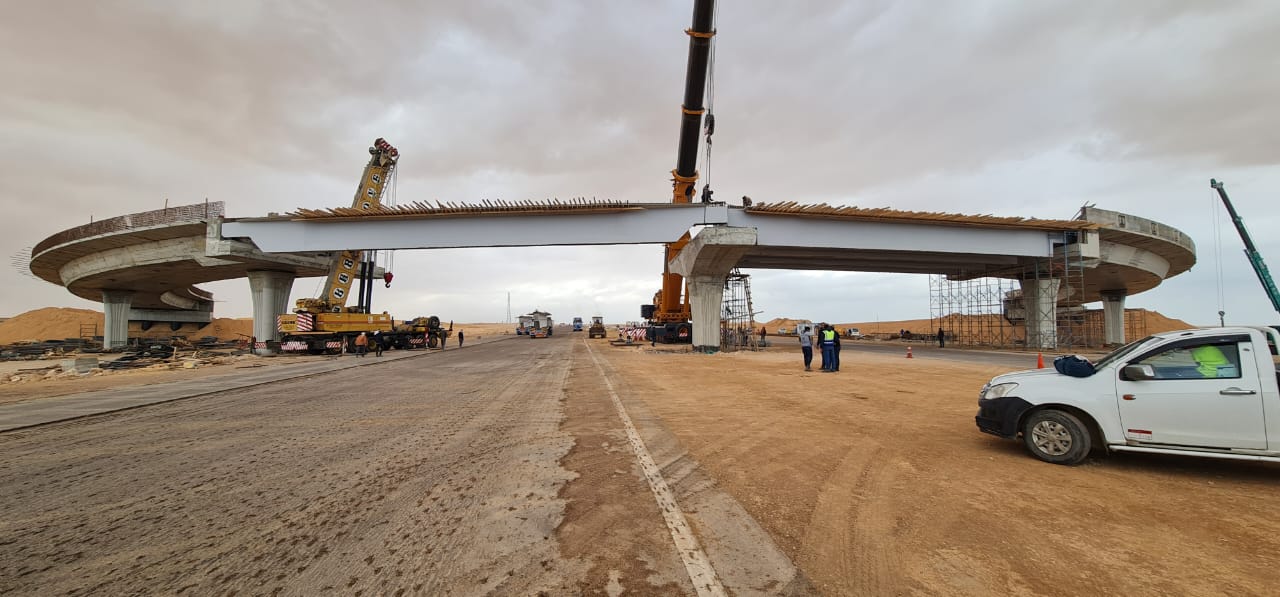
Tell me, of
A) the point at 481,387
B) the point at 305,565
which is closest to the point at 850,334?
the point at 481,387

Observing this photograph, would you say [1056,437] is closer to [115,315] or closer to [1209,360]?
[1209,360]

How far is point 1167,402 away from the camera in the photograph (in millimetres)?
4656

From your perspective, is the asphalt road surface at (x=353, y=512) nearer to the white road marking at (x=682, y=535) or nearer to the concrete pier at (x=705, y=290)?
the white road marking at (x=682, y=535)

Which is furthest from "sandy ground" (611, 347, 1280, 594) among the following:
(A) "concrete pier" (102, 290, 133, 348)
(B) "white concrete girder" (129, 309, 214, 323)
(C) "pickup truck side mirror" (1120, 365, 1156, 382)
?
(B) "white concrete girder" (129, 309, 214, 323)

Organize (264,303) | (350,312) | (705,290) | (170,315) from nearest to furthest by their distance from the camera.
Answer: (705,290) < (350,312) < (264,303) < (170,315)

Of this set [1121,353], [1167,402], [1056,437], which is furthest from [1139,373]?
[1056,437]

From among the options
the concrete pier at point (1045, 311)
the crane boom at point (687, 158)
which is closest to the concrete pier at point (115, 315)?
the crane boom at point (687, 158)

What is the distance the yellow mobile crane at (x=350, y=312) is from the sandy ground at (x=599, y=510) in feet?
61.4

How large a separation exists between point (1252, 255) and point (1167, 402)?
49.4m

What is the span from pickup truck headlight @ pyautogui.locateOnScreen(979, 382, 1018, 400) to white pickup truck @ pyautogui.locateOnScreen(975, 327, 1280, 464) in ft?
0.33

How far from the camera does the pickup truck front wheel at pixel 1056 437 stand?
499 centimetres

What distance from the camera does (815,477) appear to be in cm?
471

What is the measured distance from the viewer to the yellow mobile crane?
2447 cm

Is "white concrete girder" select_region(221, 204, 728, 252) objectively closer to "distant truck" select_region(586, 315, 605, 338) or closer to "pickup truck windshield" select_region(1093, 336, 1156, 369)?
"pickup truck windshield" select_region(1093, 336, 1156, 369)
